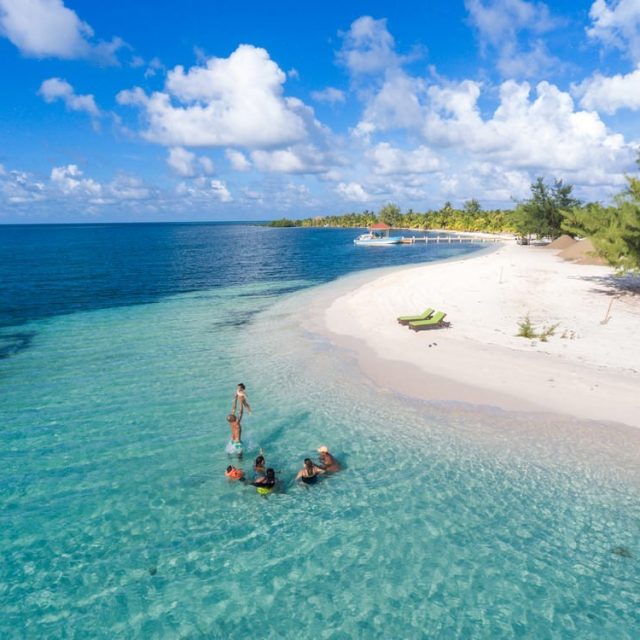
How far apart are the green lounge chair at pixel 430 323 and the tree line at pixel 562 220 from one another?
12102 millimetres

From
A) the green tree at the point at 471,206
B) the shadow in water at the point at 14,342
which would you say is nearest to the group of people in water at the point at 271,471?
the shadow in water at the point at 14,342

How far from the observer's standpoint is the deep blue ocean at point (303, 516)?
317 inches

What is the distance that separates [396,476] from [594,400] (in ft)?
28.2

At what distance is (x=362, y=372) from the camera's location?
64.1ft

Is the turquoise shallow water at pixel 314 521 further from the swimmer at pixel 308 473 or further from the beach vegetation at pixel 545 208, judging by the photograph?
the beach vegetation at pixel 545 208

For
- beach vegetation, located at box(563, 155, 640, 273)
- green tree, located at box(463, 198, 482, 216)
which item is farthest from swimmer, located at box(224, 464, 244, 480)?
green tree, located at box(463, 198, 482, 216)

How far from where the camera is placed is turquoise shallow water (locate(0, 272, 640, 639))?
8031mm

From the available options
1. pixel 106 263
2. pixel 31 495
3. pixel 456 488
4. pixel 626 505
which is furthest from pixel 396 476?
pixel 106 263

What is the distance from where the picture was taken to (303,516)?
34.6 ft

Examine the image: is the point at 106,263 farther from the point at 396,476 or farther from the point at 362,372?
the point at 396,476

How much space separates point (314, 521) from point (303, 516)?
32 centimetres

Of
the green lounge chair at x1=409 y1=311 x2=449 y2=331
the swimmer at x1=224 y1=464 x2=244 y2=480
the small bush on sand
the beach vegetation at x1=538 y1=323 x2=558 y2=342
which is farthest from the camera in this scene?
the green lounge chair at x1=409 y1=311 x2=449 y2=331

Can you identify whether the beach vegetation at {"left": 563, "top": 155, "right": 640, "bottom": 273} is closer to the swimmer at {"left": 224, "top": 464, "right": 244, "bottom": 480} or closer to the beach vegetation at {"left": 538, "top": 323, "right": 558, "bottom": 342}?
the beach vegetation at {"left": 538, "top": 323, "right": 558, "bottom": 342}

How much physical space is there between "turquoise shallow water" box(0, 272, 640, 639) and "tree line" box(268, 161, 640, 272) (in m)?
18.3
